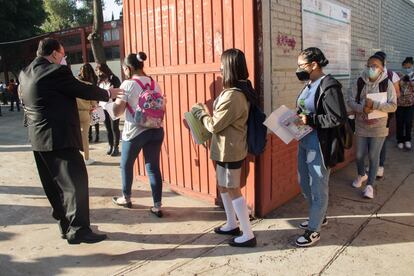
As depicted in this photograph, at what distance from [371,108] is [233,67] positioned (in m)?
2.19

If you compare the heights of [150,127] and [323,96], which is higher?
[323,96]

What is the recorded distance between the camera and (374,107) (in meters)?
4.66

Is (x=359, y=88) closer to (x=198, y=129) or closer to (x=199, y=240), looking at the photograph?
(x=198, y=129)

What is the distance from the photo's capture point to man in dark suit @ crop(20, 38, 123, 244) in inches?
135

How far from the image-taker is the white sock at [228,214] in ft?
12.5

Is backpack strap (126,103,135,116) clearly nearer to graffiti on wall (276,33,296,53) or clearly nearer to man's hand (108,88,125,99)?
man's hand (108,88,125,99)

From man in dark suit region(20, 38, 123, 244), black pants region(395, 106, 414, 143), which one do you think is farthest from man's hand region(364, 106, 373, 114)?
black pants region(395, 106, 414, 143)

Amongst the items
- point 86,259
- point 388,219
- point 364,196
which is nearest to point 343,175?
point 364,196

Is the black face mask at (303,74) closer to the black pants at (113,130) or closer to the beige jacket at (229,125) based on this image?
the beige jacket at (229,125)

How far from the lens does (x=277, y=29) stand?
4.22m

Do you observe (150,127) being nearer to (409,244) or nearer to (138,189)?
(138,189)

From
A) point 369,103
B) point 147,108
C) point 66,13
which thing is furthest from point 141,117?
point 66,13

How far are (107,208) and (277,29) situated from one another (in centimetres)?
291

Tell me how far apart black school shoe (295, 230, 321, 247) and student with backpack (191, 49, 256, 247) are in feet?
1.39
